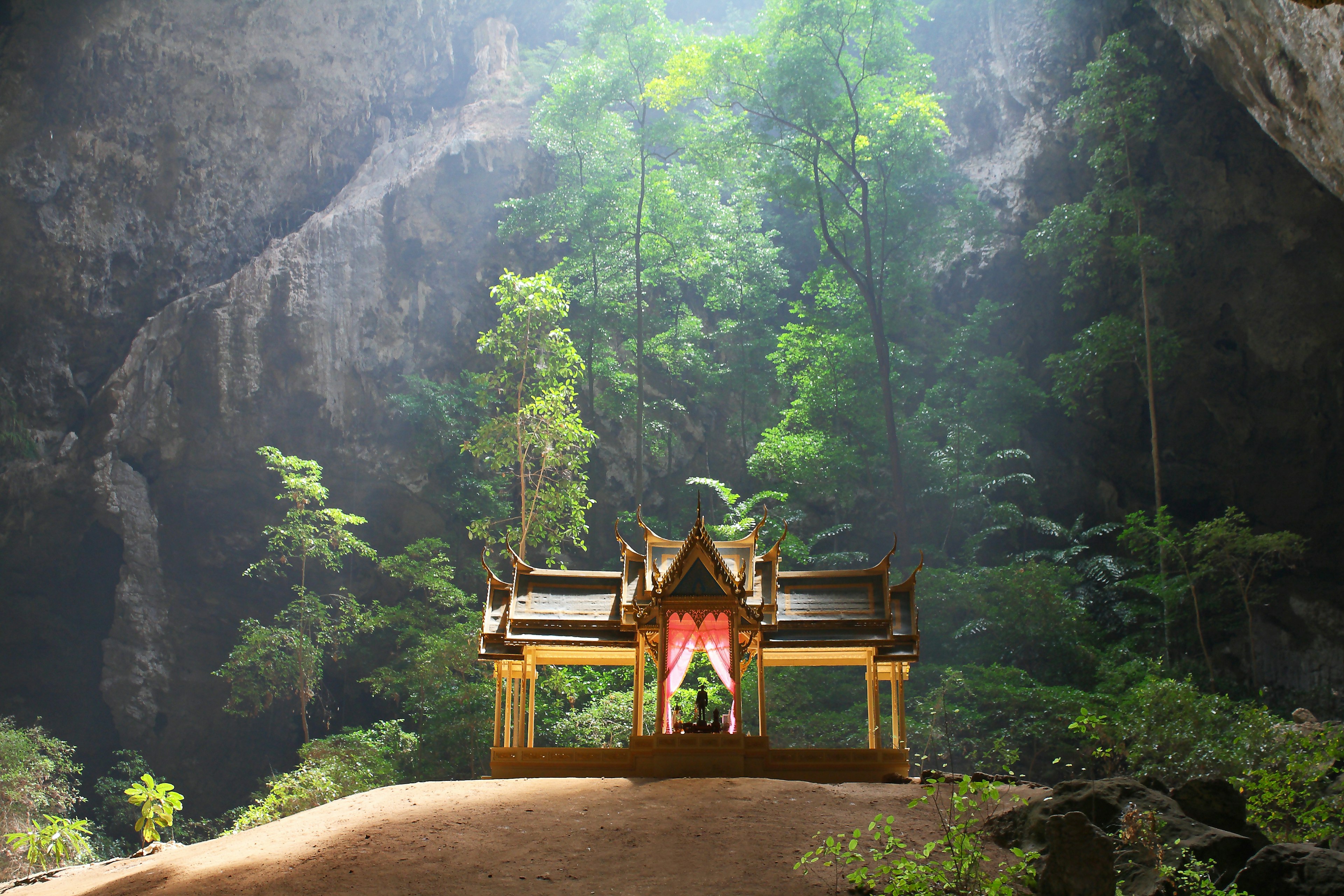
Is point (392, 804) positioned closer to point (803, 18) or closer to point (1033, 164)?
point (803, 18)

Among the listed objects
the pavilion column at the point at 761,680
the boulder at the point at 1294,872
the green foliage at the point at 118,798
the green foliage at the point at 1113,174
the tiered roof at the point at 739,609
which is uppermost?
the green foliage at the point at 1113,174

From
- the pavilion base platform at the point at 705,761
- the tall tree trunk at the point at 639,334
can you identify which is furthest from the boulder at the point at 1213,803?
the tall tree trunk at the point at 639,334

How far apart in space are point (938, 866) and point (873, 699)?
19.0 feet

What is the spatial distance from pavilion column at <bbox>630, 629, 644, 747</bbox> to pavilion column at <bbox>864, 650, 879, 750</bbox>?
2.66 meters

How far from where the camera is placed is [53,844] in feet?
33.8

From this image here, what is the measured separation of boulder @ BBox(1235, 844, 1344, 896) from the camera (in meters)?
4.99

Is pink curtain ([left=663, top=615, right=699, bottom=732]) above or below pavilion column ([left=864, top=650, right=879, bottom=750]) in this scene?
above

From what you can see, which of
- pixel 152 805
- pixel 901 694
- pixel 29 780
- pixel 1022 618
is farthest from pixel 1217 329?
pixel 29 780

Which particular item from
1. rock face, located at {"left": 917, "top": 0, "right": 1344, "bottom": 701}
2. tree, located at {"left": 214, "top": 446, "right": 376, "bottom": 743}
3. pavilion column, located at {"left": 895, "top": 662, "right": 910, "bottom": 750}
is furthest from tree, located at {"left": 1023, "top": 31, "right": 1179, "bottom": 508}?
tree, located at {"left": 214, "top": 446, "right": 376, "bottom": 743}

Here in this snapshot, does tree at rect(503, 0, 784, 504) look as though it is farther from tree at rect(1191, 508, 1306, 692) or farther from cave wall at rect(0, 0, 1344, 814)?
tree at rect(1191, 508, 1306, 692)

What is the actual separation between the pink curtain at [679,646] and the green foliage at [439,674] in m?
6.17

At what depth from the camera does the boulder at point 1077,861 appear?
199 inches

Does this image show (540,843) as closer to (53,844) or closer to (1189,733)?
(1189,733)

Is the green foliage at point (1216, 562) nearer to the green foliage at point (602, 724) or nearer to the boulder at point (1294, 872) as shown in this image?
the green foliage at point (602, 724)
